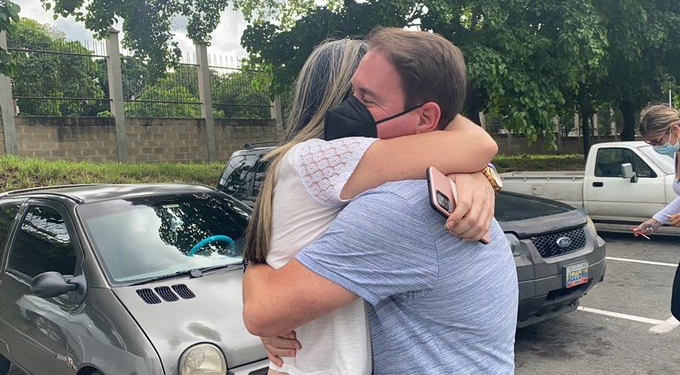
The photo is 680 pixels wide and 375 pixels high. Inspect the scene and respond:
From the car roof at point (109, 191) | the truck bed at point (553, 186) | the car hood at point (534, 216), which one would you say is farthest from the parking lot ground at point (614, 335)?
the car roof at point (109, 191)

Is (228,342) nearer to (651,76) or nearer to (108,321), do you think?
(108,321)

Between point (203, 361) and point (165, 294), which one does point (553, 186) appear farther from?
point (203, 361)

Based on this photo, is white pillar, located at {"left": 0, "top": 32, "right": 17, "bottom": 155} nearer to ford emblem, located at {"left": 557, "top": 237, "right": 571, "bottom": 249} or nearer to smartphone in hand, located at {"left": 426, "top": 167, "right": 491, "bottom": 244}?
ford emblem, located at {"left": 557, "top": 237, "right": 571, "bottom": 249}

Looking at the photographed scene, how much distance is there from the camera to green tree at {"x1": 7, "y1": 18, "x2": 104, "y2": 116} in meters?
11.8

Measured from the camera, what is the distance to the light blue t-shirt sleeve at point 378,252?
1.12 meters

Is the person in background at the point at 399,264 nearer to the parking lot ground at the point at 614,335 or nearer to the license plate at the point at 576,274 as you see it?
the parking lot ground at the point at 614,335

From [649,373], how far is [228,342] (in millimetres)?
3117

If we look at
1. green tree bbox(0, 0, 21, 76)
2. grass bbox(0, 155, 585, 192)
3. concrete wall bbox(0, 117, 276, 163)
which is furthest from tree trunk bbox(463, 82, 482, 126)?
grass bbox(0, 155, 585, 192)

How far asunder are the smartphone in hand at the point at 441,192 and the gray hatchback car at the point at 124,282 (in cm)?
195

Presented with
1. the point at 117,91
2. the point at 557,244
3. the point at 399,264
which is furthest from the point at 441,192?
the point at 117,91

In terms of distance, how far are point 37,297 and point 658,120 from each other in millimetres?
4144

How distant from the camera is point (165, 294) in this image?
3.15 meters

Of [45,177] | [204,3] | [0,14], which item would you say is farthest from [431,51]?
[204,3]

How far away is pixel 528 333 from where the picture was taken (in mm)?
5188
